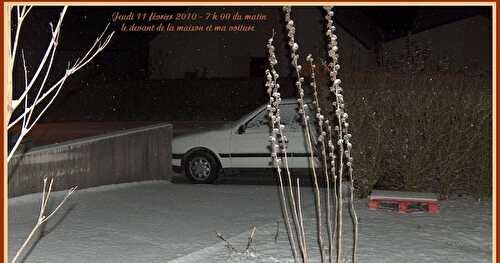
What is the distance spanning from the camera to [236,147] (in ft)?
37.7

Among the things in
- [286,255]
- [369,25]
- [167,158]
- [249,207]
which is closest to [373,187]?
[249,207]

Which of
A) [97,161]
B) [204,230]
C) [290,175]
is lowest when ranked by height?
[204,230]

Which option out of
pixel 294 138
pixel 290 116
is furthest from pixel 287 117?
pixel 294 138

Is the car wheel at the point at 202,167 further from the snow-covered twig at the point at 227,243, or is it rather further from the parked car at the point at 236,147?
the snow-covered twig at the point at 227,243

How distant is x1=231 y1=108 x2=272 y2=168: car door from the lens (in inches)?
445

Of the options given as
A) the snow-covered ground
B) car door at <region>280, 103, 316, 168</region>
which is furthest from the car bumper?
the snow-covered ground

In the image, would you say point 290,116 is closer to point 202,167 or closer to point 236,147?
point 236,147

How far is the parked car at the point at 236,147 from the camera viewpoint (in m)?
11.0

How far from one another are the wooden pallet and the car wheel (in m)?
4.29

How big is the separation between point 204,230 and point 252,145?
4.51 meters

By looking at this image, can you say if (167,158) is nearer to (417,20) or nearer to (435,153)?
(435,153)

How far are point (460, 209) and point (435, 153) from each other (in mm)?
821

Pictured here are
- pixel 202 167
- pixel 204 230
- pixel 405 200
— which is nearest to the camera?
pixel 204 230

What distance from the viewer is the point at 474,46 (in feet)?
99.1
